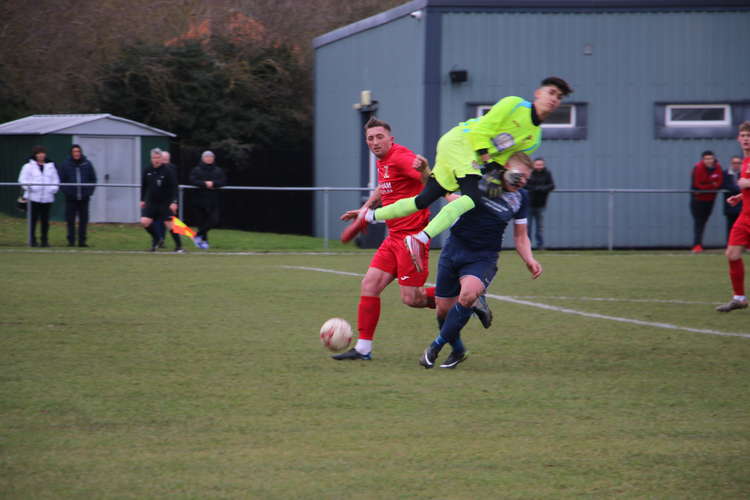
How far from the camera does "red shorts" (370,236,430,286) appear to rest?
812 centimetres

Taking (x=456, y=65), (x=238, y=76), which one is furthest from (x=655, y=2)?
(x=238, y=76)

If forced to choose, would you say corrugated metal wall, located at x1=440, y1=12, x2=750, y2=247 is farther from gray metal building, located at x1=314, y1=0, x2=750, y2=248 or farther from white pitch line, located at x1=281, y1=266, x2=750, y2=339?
white pitch line, located at x1=281, y1=266, x2=750, y2=339

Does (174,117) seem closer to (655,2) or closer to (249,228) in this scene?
(249,228)

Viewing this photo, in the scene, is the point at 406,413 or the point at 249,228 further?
the point at 249,228

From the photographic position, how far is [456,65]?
71.6 feet

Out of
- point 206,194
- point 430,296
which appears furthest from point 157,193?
point 430,296

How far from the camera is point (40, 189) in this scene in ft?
63.9

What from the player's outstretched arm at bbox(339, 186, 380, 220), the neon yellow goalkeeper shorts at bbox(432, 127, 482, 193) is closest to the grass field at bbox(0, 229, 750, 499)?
the player's outstretched arm at bbox(339, 186, 380, 220)

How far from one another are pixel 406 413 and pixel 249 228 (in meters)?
20.3

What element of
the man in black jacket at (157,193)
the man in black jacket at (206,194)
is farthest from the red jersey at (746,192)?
the man in black jacket at (206,194)

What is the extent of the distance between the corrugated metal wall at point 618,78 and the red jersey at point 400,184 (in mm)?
13664

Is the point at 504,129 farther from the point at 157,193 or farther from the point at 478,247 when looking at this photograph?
the point at 157,193

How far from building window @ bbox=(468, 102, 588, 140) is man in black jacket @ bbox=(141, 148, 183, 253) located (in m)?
6.71

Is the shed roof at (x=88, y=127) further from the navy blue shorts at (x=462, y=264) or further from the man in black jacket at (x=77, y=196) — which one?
the navy blue shorts at (x=462, y=264)
